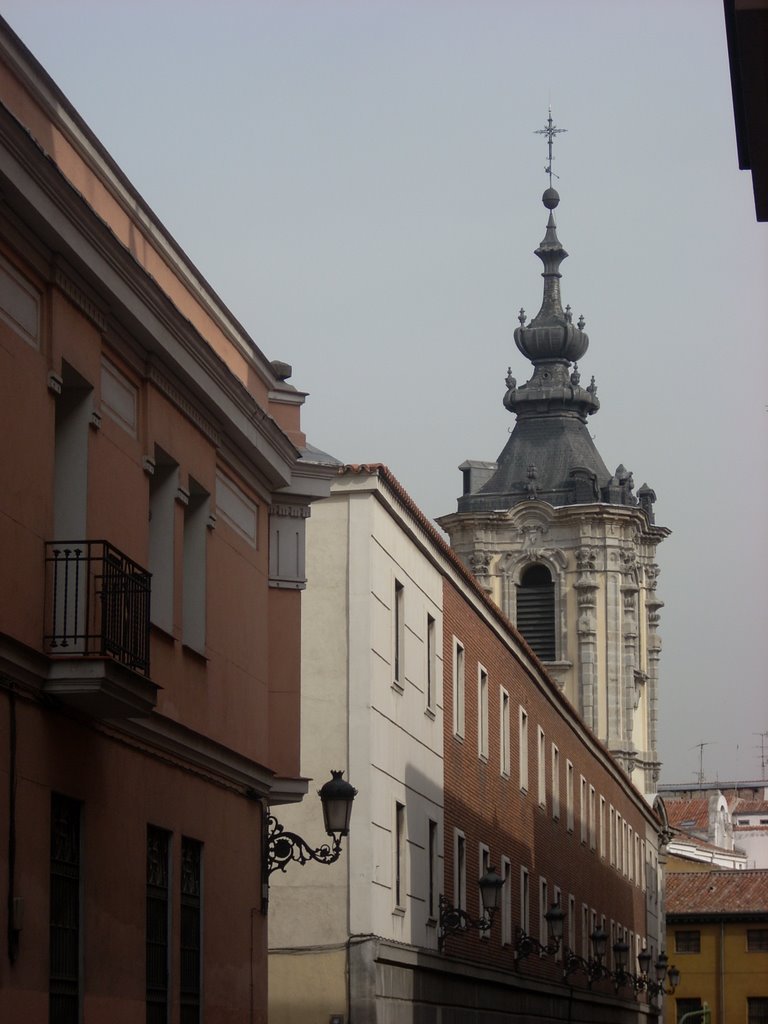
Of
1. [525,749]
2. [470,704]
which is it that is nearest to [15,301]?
[470,704]

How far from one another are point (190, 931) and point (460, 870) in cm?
1439

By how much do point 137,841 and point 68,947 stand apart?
1.78m

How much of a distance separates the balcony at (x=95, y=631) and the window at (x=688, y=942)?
7051 centimetres

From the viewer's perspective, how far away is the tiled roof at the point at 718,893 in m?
82.1

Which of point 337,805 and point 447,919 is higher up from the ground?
point 337,805

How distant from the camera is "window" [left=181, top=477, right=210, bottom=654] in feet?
61.4

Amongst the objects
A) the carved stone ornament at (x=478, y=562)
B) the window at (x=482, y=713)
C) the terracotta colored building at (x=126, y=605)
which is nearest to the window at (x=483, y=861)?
the window at (x=482, y=713)

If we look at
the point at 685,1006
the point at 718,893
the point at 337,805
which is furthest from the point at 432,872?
the point at 685,1006

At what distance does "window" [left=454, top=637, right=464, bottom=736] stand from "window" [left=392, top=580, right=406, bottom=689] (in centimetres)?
371

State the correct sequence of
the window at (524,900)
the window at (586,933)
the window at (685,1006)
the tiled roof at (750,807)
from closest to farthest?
the window at (524,900), the window at (586,933), the window at (685,1006), the tiled roof at (750,807)

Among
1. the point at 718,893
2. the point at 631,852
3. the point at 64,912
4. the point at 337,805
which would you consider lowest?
the point at 718,893

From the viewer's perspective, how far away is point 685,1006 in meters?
84.1

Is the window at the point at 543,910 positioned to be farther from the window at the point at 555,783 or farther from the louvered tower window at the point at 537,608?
the louvered tower window at the point at 537,608

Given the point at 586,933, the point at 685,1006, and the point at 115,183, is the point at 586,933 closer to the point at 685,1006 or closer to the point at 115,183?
the point at 115,183
